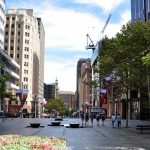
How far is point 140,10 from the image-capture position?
92.6 metres

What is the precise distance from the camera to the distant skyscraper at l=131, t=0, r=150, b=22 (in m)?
84.5

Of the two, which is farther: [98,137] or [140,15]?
[140,15]

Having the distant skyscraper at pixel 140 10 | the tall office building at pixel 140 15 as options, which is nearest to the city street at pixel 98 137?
the tall office building at pixel 140 15

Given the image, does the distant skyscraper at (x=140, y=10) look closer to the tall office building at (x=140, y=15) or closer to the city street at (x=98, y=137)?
the tall office building at (x=140, y=15)

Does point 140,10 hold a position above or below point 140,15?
above

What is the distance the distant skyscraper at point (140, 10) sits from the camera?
Answer: 84475 millimetres

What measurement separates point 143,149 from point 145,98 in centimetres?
4053

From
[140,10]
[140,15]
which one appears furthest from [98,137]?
[140,10]

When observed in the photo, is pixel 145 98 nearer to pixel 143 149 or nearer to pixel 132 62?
pixel 132 62

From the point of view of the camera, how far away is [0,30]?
444ft

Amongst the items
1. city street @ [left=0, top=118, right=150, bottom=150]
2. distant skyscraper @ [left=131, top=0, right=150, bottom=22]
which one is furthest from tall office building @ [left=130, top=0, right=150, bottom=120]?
city street @ [left=0, top=118, right=150, bottom=150]

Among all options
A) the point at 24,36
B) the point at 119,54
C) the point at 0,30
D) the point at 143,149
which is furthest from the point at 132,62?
the point at 24,36

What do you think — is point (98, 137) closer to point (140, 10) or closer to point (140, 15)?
point (140, 15)

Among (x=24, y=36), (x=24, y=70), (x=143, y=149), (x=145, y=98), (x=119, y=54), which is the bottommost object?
(x=143, y=149)
